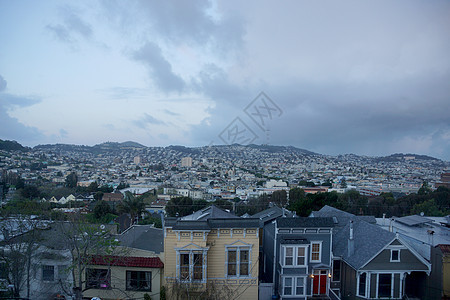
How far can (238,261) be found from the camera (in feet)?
46.5

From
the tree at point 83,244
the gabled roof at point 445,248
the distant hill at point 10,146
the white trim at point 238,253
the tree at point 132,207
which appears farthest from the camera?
the distant hill at point 10,146

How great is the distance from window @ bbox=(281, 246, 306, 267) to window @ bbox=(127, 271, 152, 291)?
21.1 feet

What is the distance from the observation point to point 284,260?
49.0 feet

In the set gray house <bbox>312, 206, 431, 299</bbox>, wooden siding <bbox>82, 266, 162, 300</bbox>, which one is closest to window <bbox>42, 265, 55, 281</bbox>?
wooden siding <bbox>82, 266, 162, 300</bbox>

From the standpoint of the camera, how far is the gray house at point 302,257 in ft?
49.0

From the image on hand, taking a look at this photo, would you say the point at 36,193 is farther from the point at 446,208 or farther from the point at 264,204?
the point at 446,208

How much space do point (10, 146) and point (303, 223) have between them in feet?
487

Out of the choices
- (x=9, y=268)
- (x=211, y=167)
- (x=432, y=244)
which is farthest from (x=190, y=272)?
(x=211, y=167)

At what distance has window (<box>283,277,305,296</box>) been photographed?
1502 centimetres

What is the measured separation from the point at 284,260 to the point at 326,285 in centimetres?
273

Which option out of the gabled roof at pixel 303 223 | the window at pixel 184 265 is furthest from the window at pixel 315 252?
the window at pixel 184 265

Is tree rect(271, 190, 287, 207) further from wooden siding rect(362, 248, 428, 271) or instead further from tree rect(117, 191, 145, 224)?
wooden siding rect(362, 248, 428, 271)

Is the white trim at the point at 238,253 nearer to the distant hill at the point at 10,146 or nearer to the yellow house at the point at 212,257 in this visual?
the yellow house at the point at 212,257

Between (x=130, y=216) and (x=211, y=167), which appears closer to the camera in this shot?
(x=130, y=216)
